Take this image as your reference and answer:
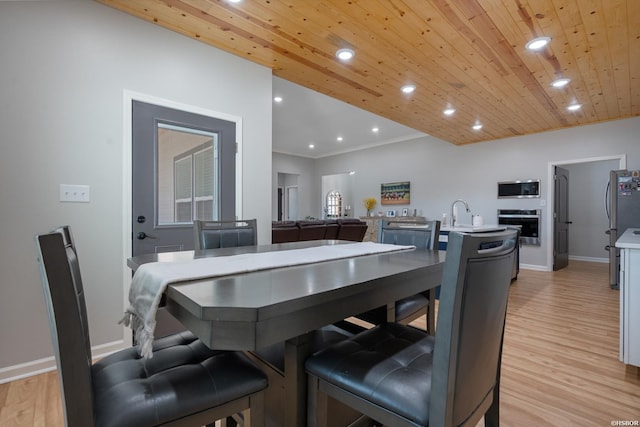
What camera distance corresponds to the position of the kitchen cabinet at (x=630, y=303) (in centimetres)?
185

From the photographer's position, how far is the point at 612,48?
2.71 meters

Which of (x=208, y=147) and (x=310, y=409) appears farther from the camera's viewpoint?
(x=208, y=147)

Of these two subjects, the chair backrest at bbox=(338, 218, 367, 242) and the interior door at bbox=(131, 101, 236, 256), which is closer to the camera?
the interior door at bbox=(131, 101, 236, 256)

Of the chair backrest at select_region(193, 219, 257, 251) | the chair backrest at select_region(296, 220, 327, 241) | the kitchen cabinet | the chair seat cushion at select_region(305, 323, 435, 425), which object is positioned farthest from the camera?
the chair backrest at select_region(296, 220, 327, 241)

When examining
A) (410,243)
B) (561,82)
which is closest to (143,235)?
(410,243)

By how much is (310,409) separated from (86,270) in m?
2.02

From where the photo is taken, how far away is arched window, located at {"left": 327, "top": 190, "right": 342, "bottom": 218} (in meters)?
8.91

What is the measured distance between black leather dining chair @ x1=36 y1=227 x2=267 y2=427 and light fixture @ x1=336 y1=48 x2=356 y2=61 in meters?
2.61

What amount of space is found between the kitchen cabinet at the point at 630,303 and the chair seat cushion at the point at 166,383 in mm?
2305

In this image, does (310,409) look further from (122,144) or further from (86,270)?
(122,144)

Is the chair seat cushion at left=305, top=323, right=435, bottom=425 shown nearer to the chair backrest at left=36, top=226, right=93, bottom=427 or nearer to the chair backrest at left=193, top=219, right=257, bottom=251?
the chair backrest at left=36, top=226, right=93, bottom=427

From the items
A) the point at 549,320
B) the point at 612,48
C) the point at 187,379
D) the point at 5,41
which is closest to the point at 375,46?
the point at 612,48

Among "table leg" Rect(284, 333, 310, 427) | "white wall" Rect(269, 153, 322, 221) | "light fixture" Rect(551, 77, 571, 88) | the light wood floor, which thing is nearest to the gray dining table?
"table leg" Rect(284, 333, 310, 427)

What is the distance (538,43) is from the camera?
8.55ft
